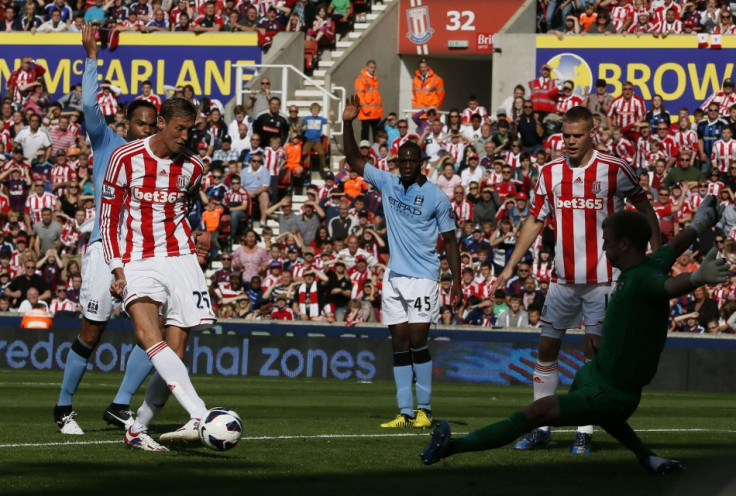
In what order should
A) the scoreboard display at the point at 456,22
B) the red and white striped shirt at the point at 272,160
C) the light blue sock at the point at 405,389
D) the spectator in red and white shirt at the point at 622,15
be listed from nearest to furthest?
the light blue sock at the point at 405,389
the red and white striped shirt at the point at 272,160
the spectator in red and white shirt at the point at 622,15
the scoreboard display at the point at 456,22

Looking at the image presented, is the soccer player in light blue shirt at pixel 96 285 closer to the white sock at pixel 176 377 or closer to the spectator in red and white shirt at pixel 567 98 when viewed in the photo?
the white sock at pixel 176 377

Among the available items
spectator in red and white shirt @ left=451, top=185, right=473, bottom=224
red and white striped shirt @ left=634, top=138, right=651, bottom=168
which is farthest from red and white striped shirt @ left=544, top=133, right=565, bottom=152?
spectator in red and white shirt @ left=451, top=185, right=473, bottom=224

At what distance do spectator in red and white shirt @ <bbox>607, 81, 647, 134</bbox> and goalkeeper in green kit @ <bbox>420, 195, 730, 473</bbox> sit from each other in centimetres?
1894

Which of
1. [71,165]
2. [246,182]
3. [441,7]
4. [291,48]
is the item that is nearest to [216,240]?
[246,182]

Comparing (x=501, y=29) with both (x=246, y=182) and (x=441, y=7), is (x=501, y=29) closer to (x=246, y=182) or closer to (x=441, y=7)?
(x=441, y=7)

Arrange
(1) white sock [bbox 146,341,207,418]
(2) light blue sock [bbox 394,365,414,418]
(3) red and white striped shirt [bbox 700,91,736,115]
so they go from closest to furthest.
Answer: (1) white sock [bbox 146,341,207,418] < (2) light blue sock [bbox 394,365,414,418] < (3) red and white striped shirt [bbox 700,91,736,115]

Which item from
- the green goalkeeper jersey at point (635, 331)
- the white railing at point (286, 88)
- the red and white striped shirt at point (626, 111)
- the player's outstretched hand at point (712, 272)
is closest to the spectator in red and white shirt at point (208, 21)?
the white railing at point (286, 88)

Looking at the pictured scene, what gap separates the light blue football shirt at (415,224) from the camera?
481 inches

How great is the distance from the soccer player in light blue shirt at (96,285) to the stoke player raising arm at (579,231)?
2933 millimetres

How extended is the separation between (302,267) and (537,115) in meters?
5.65

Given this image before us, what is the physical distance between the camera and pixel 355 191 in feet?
89.0

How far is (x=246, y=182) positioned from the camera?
2806 cm

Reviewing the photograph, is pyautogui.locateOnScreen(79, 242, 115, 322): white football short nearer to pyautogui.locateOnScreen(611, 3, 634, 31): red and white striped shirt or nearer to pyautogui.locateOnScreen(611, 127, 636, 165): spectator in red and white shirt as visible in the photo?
pyautogui.locateOnScreen(611, 127, 636, 165): spectator in red and white shirt

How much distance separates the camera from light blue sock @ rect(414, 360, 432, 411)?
12.0 m
